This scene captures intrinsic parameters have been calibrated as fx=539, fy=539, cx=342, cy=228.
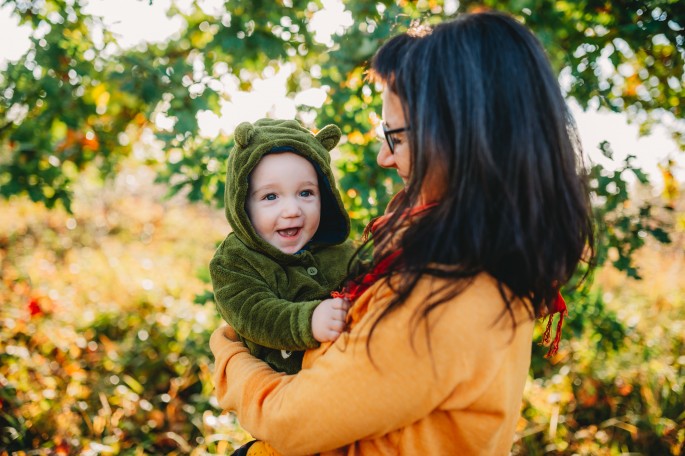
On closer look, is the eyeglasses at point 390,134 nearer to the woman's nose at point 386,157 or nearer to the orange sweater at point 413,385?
the woman's nose at point 386,157

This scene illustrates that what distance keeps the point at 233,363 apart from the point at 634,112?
11.0ft

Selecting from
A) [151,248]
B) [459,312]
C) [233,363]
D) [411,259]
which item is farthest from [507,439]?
[151,248]

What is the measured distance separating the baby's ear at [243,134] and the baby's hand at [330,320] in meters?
0.61

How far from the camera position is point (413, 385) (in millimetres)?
1056

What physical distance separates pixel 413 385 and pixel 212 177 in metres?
2.00

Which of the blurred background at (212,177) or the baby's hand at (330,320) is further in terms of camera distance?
the blurred background at (212,177)

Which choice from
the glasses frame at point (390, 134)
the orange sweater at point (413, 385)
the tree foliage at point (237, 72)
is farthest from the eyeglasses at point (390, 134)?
the tree foliage at point (237, 72)

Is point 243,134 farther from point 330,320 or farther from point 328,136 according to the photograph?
point 330,320

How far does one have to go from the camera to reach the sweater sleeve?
4.48 ft

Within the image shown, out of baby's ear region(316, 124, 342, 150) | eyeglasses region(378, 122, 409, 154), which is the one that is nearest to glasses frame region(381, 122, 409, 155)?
eyeglasses region(378, 122, 409, 154)

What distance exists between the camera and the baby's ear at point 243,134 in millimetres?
1638

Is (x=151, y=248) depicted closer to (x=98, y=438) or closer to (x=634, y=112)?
(x=98, y=438)

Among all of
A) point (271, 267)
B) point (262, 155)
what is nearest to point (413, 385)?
point (271, 267)

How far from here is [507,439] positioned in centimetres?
127
